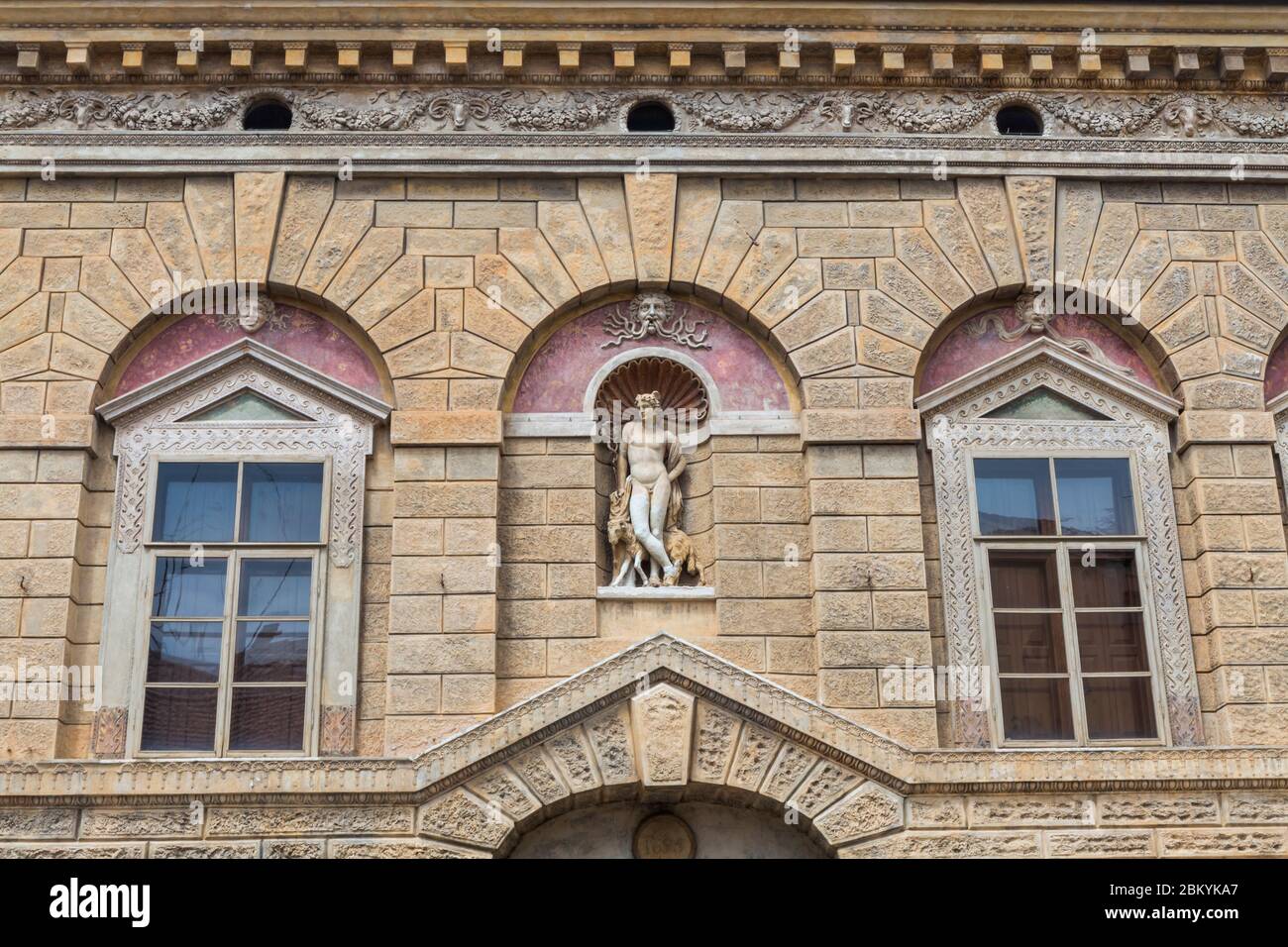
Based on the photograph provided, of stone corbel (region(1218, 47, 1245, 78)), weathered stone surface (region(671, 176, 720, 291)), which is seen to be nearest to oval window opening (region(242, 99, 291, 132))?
weathered stone surface (region(671, 176, 720, 291))

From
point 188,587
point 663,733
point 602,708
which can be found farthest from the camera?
point 188,587

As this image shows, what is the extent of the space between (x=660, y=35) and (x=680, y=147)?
0.99m

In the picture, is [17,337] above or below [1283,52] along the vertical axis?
below

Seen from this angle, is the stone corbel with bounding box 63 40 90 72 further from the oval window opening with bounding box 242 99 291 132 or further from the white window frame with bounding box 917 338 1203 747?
the white window frame with bounding box 917 338 1203 747

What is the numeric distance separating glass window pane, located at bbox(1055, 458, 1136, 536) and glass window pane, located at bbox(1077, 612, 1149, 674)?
711mm

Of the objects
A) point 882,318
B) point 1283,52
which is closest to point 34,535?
point 882,318

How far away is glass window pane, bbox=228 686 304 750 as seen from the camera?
1245 centimetres

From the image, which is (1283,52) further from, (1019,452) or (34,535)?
(34,535)

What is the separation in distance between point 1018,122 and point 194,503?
778 centimetres

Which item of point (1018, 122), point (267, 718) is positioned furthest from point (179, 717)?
point (1018, 122)

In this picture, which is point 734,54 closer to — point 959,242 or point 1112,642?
point 959,242

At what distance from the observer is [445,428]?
13.1 m

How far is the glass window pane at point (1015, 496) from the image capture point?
1323cm

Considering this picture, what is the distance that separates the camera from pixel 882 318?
1356 cm
